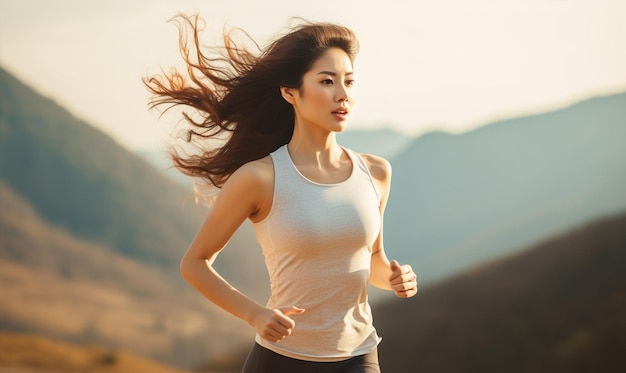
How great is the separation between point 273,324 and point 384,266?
0.61 meters

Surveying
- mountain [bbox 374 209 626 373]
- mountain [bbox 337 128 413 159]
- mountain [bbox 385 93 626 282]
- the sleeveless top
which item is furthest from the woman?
mountain [bbox 337 128 413 159]

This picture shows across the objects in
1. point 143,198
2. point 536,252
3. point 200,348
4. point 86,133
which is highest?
point 86,133

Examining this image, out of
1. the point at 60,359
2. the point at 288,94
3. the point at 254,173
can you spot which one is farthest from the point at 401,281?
the point at 60,359

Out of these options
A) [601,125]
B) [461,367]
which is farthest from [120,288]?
[601,125]

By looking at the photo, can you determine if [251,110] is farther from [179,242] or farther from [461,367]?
[179,242]

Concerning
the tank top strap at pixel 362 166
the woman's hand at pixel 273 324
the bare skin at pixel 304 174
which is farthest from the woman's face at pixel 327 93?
the woman's hand at pixel 273 324

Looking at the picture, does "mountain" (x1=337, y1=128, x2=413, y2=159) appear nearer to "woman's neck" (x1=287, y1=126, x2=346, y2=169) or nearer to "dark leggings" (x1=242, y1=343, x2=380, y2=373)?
"woman's neck" (x1=287, y1=126, x2=346, y2=169)

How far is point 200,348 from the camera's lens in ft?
25.3

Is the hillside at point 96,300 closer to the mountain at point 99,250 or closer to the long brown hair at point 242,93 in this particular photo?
the mountain at point 99,250

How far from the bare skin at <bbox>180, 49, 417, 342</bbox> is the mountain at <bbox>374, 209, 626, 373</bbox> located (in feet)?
Answer: 12.4

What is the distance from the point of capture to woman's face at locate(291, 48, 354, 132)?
254cm

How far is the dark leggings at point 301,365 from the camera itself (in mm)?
2414

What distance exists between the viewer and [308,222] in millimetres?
2408

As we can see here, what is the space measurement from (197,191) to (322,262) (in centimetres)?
66
